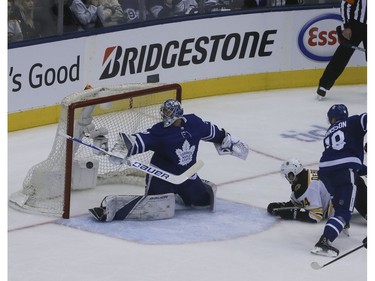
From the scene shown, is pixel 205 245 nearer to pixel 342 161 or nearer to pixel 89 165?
pixel 342 161

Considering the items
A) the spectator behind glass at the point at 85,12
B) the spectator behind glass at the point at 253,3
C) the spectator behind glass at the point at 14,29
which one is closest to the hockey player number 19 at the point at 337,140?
the spectator behind glass at the point at 14,29

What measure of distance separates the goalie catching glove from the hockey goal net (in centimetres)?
30

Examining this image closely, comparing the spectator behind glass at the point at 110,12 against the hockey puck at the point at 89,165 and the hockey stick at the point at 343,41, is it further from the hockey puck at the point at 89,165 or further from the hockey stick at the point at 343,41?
the hockey puck at the point at 89,165

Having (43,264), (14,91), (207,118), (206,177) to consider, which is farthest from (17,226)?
(207,118)

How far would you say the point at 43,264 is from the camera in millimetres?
4445

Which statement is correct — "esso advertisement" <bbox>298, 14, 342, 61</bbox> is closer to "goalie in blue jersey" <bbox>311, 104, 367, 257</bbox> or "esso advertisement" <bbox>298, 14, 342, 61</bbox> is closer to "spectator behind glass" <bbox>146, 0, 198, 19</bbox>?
"spectator behind glass" <bbox>146, 0, 198, 19</bbox>

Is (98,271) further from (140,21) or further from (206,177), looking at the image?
(140,21)

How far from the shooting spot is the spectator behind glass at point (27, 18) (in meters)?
6.97

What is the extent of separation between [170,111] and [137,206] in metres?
0.62

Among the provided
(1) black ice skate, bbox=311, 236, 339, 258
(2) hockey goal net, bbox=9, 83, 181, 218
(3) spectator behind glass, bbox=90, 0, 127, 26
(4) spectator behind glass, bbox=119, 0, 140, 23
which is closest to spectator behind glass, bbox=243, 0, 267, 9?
(4) spectator behind glass, bbox=119, 0, 140, 23

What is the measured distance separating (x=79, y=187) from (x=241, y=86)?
11.1 feet

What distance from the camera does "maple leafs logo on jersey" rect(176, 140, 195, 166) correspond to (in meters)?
5.12

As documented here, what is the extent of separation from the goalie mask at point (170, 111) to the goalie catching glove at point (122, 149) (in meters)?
0.24

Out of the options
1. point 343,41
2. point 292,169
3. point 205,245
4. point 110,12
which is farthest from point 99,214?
point 343,41
